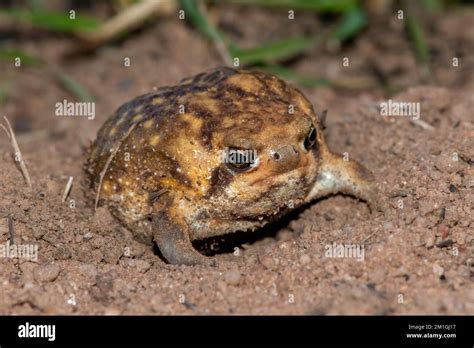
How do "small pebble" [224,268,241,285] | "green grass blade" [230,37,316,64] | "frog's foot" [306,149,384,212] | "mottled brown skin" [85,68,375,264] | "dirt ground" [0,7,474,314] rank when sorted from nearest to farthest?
1. "dirt ground" [0,7,474,314]
2. "small pebble" [224,268,241,285]
3. "mottled brown skin" [85,68,375,264]
4. "frog's foot" [306,149,384,212]
5. "green grass blade" [230,37,316,64]

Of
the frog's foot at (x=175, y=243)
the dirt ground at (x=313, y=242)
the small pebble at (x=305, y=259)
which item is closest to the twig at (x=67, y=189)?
the dirt ground at (x=313, y=242)

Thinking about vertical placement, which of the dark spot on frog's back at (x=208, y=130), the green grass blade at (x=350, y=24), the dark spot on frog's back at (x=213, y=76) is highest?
the green grass blade at (x=350, y=24)

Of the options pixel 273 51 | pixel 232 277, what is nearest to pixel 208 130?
pixel 232 277

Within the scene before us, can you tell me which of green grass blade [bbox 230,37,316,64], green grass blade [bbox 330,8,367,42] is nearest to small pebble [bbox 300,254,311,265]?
green grass blade [bbox 230,37,316,64]

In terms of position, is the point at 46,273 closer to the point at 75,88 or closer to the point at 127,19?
the point at 75,88

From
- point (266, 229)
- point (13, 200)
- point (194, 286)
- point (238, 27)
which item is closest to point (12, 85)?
point (238, 27)

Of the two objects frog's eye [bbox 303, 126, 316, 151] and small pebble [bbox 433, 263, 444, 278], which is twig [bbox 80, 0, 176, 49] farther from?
small pebble [bbox 433, 263, 444, 278]

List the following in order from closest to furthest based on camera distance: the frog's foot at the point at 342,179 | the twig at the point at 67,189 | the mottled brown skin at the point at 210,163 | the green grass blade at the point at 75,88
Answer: the mottled brown skin at the point at 210,163 → the frog's foot at the point at 342,179 → the twig at the point at 67,189 → the green grass blade at the point at 75,88

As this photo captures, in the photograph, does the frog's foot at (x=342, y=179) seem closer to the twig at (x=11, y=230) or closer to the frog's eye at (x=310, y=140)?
the frog's eye at (x=310, y=140)
